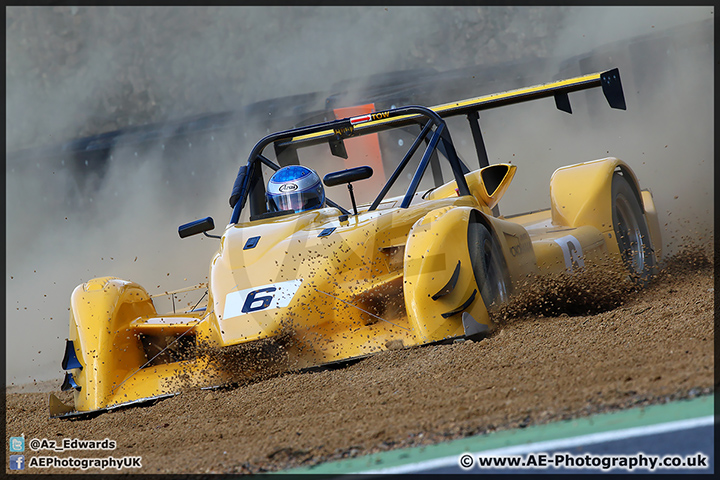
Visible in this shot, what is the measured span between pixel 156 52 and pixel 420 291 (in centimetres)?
2442

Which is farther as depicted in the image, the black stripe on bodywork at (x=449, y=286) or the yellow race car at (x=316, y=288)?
the yellow race car at (x=316, y=288)

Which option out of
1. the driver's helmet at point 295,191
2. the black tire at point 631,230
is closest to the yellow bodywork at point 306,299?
the driver's helmet at point 295,191

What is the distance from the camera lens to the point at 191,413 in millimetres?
3625

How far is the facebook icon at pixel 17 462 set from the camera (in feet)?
10.4

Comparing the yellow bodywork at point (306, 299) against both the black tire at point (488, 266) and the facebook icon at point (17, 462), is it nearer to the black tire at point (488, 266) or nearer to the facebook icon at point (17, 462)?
the black tire at point (488, 266)

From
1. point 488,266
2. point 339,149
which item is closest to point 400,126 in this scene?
point 339,149

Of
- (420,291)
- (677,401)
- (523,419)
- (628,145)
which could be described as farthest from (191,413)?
(628,145)

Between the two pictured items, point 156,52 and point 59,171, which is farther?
point 156,52

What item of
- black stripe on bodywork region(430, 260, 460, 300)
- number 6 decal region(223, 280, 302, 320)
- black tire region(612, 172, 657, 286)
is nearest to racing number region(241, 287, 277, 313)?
number 6 decal region(223, 280, 302, 320)

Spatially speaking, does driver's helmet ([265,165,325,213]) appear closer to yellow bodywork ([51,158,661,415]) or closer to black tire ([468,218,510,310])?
yellow bodywork ([51,158,661,415])

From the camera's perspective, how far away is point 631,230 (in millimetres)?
6383

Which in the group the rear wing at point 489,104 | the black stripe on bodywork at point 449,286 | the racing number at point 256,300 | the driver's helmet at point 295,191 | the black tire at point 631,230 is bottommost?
the black tire at point 631,230

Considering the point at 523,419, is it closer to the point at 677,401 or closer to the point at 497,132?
the point at 677,401

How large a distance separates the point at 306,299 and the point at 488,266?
1.09 m
